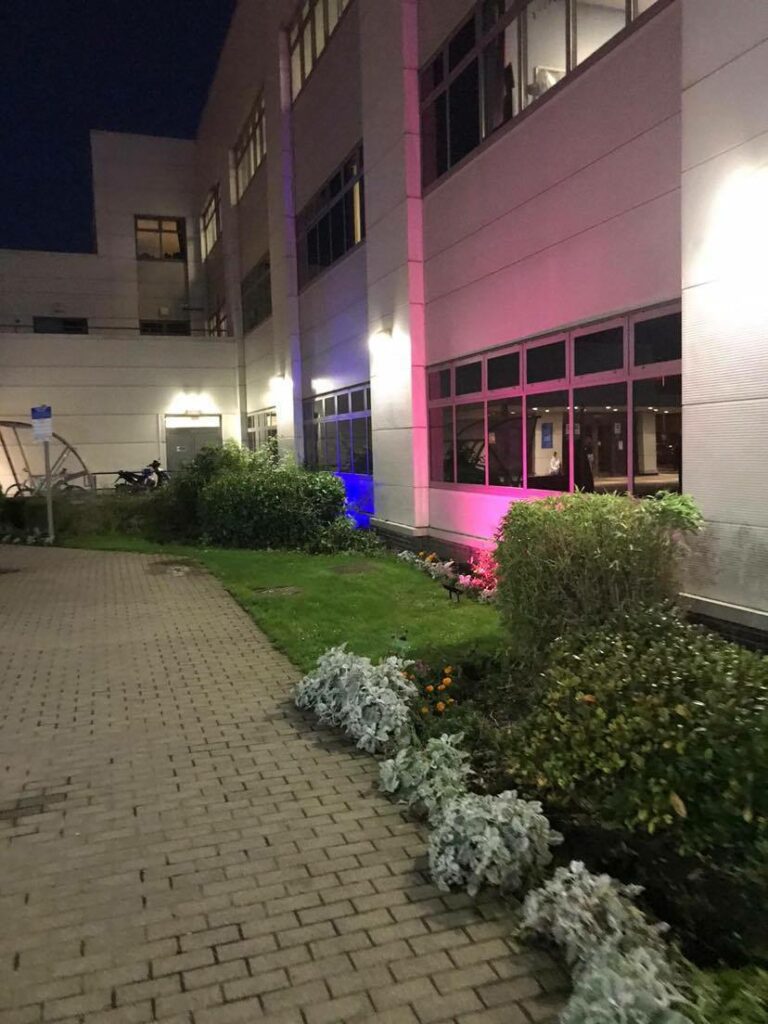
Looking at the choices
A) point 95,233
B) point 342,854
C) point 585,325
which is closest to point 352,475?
point 585,325

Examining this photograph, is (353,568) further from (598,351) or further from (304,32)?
(304,32)

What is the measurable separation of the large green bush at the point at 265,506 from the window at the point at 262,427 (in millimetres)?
6464

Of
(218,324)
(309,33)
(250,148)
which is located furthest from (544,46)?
(218,324)

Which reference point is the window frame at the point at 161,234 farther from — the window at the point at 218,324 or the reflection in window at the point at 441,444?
the reflection in window at the point at 441,444

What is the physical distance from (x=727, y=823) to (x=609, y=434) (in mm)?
5637

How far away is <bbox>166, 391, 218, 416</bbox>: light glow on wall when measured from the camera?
27.7 metres

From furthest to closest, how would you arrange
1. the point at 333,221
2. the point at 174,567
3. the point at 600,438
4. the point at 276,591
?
the point at 333,221, the point at 174,567, the point at 276,591, the point at 600,438

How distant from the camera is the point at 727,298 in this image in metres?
6.41

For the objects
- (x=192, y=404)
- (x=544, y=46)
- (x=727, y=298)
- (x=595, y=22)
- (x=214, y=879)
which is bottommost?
(x=214, y=879)

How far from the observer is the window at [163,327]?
35.1 metres

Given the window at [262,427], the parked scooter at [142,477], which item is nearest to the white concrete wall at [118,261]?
the parked scooter at [142,477]

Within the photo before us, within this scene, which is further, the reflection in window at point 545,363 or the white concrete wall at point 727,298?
the reflection in window at point 545,363

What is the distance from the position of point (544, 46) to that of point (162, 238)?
29.0 metres

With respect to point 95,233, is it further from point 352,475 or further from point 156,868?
point 156,868
